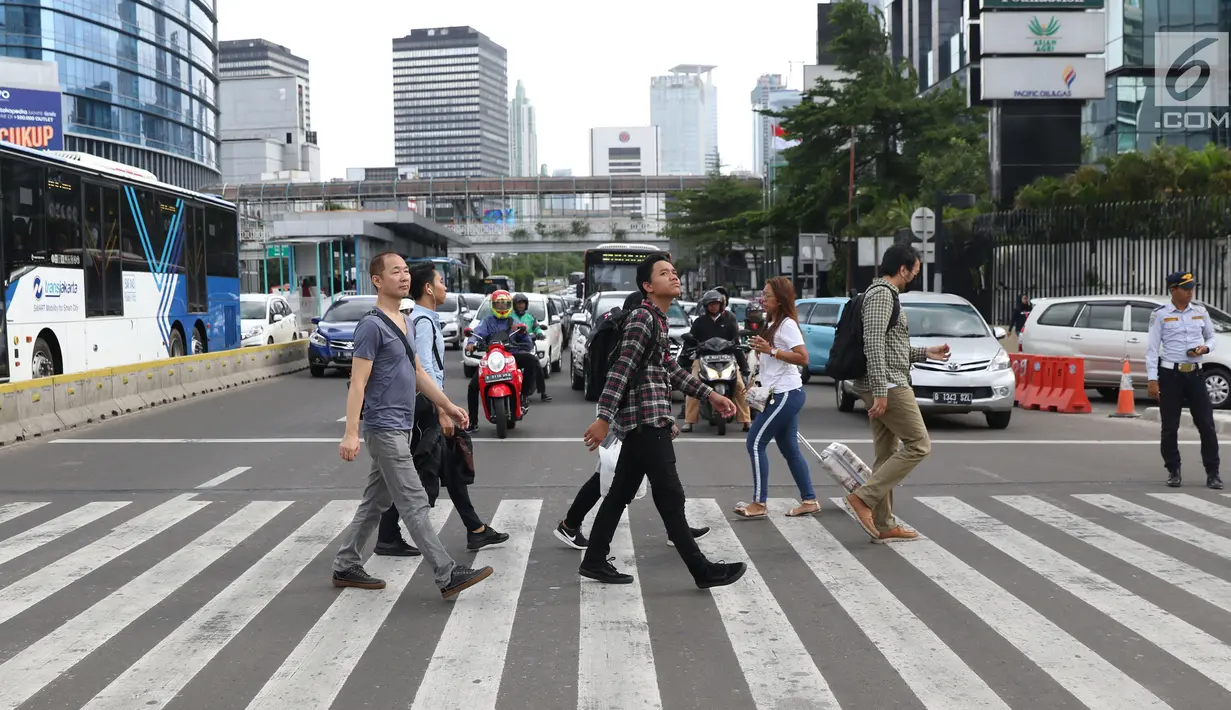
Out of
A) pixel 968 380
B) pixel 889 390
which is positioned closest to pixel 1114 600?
pixel 889 390

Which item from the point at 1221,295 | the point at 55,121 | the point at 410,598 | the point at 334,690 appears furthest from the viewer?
the point at 55,121

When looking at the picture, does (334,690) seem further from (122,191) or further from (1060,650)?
(122,191)

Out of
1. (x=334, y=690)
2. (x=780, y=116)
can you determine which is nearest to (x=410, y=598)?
(x=334, y=690)

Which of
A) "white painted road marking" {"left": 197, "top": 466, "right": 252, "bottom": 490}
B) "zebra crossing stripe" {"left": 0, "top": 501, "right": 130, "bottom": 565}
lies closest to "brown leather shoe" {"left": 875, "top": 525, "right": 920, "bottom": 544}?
"zebra crossing stripe" {"left": 0, "top": 501, "right": 130, "bottom": 565}

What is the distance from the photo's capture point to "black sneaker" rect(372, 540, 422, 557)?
7469 millimetres

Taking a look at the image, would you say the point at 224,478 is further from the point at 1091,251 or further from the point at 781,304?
the point at 1091,251

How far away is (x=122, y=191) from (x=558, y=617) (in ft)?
51.4

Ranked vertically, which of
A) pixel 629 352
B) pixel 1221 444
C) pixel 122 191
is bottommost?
pixel 1221 444

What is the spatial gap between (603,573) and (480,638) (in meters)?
1.15

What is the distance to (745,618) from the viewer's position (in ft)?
19.5

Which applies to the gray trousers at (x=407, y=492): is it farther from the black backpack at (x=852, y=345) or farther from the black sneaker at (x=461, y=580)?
the black backpack at (x=852, y=345)

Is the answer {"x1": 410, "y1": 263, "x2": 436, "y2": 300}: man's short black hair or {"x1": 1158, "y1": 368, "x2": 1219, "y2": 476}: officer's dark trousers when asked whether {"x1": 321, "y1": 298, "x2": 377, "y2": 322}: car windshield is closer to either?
{"x1": 1158, "y1": 368, "x2": 1219, "y2": 476}: officer's dark trousers

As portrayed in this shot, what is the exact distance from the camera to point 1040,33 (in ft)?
111

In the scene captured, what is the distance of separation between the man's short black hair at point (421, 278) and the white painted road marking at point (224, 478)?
3701 mm
